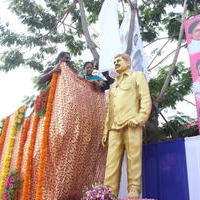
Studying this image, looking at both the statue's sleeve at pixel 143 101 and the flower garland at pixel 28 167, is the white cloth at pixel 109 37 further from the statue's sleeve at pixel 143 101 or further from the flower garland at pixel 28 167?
the flower garland at pixel 28 167

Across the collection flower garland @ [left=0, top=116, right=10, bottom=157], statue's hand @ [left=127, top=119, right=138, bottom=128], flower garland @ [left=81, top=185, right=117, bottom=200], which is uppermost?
flower garland @ [left=0, top=116, right=10, bottom=157]

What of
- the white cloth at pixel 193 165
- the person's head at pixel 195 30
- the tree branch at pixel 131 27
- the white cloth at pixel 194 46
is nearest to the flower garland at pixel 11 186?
the white cloth at pixel 193 165

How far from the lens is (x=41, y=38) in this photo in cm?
884

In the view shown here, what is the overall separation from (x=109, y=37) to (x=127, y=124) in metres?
2.09

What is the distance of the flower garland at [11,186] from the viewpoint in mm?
4562

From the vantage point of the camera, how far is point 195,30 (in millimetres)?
5262

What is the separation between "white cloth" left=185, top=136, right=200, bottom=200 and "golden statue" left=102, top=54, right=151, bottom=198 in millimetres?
999

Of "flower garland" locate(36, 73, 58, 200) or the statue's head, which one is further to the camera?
the statue's head

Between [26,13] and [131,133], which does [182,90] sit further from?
[26,13]

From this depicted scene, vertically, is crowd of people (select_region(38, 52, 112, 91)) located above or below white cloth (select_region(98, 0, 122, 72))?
below

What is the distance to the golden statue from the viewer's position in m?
3.95

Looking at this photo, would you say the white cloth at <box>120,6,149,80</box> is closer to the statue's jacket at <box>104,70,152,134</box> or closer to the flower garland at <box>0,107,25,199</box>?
the statue's jacket at <box>104,70,152,134</box>

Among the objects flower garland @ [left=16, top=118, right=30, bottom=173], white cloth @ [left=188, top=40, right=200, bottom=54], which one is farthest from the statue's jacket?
flower garland @ [left=16, top=118, right=30, bottom=173]

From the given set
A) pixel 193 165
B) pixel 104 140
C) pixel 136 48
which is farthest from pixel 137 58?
pixel 193 165
